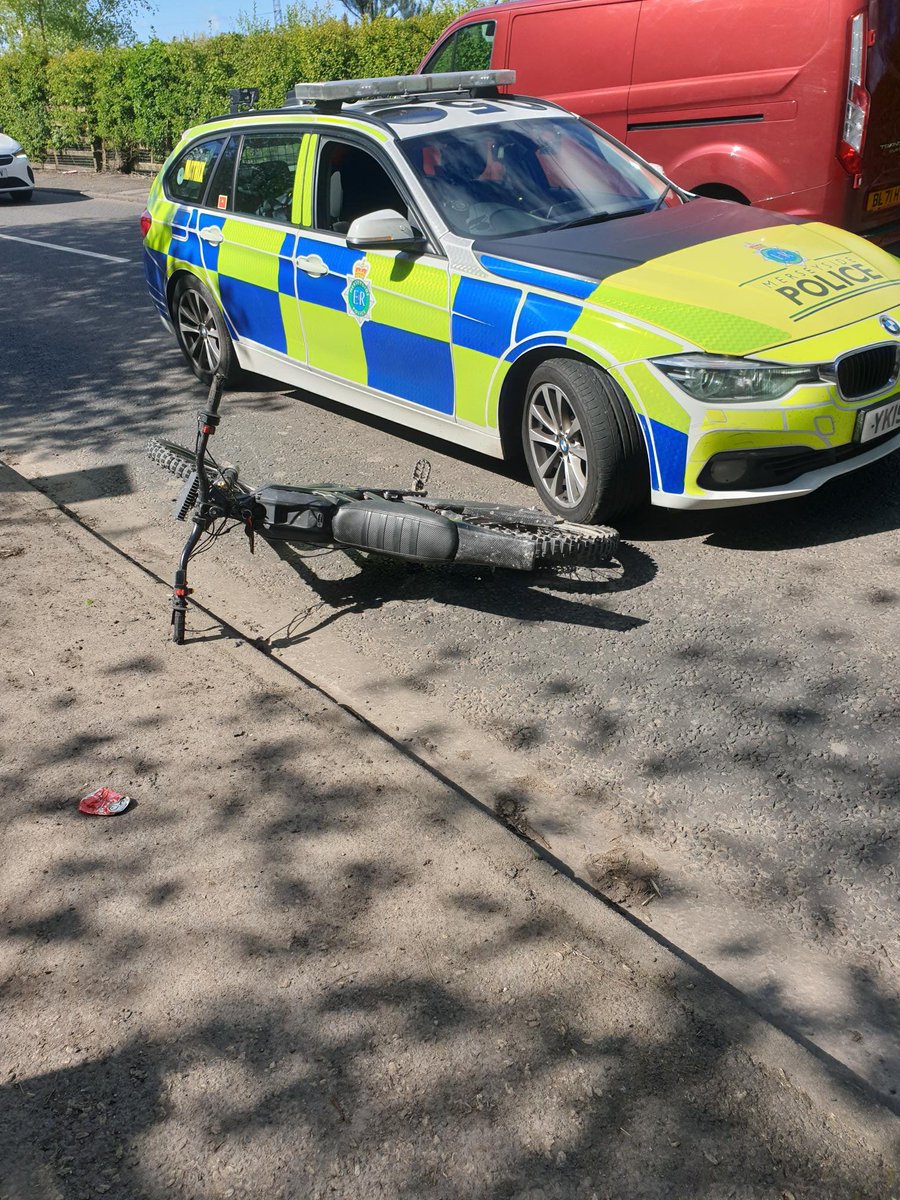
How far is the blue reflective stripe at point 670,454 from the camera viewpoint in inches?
184

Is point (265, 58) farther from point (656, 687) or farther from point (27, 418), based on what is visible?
point (656, 687)

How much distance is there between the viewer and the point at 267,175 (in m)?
6.80

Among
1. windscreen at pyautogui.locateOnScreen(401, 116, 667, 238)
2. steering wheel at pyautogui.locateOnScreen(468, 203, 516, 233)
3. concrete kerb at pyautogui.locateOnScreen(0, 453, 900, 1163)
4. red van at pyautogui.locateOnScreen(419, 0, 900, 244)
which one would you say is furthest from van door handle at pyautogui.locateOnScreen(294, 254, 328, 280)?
red van at pyautogui.locateOnScreen(419, 0, 900, 244)

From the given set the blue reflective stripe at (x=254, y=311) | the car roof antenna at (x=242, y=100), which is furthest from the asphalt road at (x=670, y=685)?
the car roof antenna at (x=242, y=100)

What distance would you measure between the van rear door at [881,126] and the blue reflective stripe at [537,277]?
3.97 meters

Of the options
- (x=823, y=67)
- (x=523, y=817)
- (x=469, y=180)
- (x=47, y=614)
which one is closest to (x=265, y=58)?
(x=823, y=67)

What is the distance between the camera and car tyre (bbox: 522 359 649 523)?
486 centimetres

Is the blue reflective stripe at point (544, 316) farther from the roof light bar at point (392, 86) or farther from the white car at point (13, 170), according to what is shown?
the white car at point (13, 170)

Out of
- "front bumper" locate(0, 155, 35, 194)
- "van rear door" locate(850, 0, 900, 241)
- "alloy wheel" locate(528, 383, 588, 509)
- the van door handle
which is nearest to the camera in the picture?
"alloy wheel" locate(528, 383, 588, 509)

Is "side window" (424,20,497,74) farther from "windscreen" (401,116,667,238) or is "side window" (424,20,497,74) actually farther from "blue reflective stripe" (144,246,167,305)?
"windscreen" (401,116,667,238)

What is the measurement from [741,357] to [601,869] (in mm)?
2260

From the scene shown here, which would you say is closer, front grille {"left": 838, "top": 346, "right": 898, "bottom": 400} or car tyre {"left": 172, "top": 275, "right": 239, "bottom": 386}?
front grille {"left": 838, "top": 346, "right": 898, "bottom": 400}

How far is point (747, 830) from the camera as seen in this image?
3.31m

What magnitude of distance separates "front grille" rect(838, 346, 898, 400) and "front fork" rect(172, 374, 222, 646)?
2.47 meters
